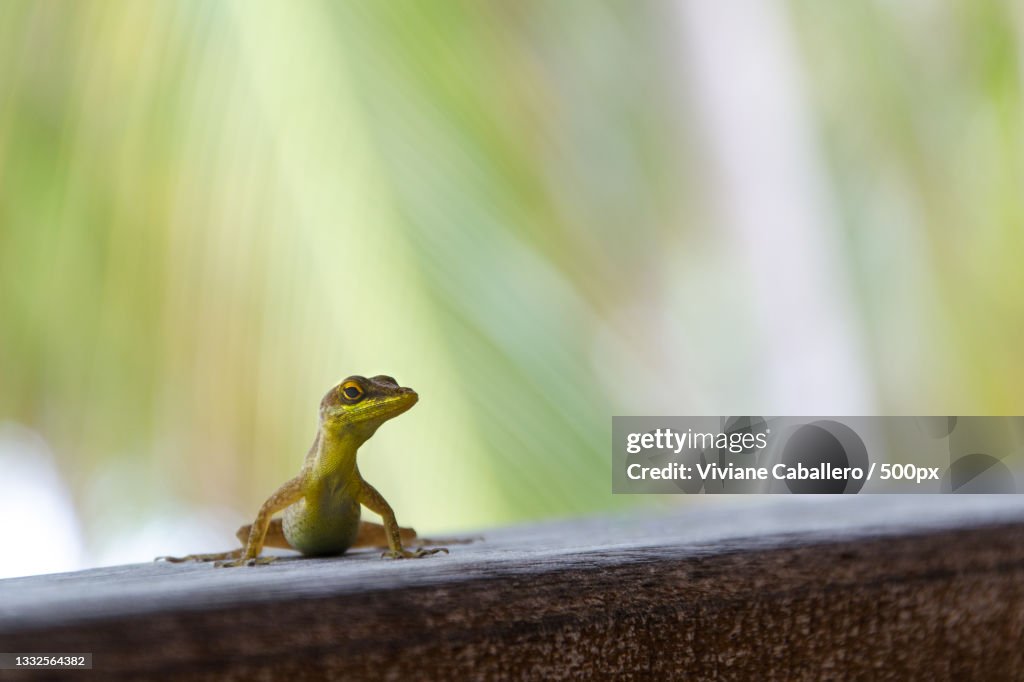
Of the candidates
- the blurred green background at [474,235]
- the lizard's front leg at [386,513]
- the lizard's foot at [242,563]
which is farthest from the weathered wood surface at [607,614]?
the blurred green background at [474,235]

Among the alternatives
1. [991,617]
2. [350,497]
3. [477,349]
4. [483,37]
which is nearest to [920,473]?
[991,617]

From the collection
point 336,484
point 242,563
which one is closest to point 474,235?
point 336,484

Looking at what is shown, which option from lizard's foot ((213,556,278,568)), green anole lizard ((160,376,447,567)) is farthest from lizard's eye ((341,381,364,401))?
lizard's foot ((213,556,278,568))

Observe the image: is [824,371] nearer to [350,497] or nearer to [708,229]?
[708,229]

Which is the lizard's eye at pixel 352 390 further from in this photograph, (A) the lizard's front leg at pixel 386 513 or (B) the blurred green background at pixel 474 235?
(B) the blurred green background at pixel 474 235

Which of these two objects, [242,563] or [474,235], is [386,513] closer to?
[242,563]

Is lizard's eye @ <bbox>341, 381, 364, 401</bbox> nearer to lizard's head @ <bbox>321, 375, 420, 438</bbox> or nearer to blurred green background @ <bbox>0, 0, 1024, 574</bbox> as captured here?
lizard's head @ <bbox>321, 375, 420, 438</bbox>
